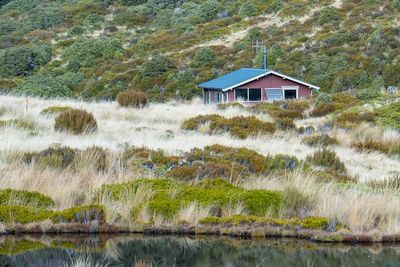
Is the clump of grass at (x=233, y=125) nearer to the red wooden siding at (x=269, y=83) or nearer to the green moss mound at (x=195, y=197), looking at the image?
→ the green moss mound at (x=195, y=197)

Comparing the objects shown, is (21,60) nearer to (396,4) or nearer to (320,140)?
(396,4)

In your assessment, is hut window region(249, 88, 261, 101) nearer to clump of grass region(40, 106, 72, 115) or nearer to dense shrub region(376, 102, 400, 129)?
dense shrub region(376, 102, 400, 129)

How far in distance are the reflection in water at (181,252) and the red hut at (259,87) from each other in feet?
115

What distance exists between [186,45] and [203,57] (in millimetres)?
7326

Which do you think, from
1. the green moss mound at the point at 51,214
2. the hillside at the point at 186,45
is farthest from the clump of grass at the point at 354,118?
the green moss mound at the point at 51,214

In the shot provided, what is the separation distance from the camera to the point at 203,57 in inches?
2419

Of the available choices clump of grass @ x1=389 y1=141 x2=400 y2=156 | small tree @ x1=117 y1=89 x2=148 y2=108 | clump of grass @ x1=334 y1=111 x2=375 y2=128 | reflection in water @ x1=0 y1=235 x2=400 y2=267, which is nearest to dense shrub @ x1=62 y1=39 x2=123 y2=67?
A: small tree @ x1=117 y1=89 x2=148 y2=108

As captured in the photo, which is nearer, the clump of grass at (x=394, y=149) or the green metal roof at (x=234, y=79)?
the clump of grass at (x=394, y=149)

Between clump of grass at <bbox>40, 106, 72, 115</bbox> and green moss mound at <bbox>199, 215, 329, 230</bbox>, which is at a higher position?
clump of grass at <bbox>40, 106, 72, 115</bbox>

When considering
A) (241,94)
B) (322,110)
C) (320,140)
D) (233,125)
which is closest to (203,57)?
(241,94)

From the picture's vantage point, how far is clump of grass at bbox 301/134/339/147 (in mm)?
20683

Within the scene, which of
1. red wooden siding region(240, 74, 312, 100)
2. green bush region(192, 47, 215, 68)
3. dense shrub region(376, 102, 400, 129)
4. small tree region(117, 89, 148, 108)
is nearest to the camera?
dense shrub region(376, 102, 400, 129)

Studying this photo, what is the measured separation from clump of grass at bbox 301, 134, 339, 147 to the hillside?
52.5 ft

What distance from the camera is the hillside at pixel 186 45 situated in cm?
5328
